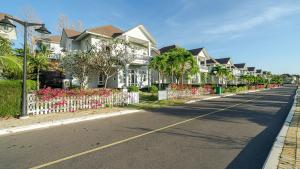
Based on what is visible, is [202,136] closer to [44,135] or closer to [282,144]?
[282,144]

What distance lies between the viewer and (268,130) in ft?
28.7

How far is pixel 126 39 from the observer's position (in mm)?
31375

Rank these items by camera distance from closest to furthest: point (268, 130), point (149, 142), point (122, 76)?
point (149, 142)
point (268, 130)
point (122, 76)

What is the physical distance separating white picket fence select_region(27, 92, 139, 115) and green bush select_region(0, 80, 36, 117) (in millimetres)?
543

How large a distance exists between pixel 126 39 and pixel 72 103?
1956 centimetres

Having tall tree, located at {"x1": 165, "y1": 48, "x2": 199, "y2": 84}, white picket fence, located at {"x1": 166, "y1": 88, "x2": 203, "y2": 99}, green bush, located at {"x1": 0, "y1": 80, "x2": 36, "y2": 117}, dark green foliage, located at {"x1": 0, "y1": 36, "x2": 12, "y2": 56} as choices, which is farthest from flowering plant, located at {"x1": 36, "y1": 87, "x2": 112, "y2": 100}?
tall tree, located at {"x1": 165, "y1": 48, "x2": 199, "y2": 84}

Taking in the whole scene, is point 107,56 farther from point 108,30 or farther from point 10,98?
point 108,30

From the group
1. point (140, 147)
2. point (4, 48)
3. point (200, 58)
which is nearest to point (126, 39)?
point (4, 48)

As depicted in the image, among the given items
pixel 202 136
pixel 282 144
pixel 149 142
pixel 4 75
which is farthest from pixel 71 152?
pixel 4 75

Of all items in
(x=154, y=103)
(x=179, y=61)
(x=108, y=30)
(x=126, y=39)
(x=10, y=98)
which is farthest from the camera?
(x=108, y=30)

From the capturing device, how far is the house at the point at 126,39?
3016 cm

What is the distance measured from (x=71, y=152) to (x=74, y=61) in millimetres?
16500

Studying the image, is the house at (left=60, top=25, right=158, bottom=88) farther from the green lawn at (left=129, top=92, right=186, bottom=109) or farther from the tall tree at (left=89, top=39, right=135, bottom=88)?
the green lawn at (left=129, top=92, right=186, bottom=109)

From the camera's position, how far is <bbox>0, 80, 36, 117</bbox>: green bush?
10523mm
